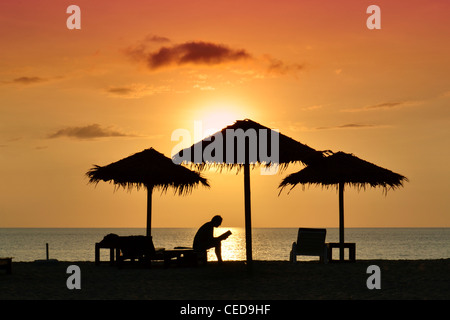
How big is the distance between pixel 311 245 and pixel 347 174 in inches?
86.0

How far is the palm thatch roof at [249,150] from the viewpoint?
1416 cm

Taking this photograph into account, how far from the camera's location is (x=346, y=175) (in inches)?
735

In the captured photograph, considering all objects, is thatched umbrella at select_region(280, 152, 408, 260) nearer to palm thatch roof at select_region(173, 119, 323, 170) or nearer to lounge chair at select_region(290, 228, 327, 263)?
lounge chair at select_region(290, 228, 327, 263)

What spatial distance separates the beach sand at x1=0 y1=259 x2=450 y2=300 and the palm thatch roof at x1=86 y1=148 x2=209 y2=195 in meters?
2.45

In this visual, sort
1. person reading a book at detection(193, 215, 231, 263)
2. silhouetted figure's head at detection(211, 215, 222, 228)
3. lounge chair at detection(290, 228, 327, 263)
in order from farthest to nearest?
lounge chair at detection(290, 228, 327, 263)
person reading a book at detection(193, 215, 231, 263)
silhouetted figure's head at detection(211, 215, 222, 228)

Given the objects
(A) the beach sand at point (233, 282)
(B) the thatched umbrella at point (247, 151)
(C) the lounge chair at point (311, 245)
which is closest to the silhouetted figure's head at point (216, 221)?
(A) the beach sand at point (233, 282)

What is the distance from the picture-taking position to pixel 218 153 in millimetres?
14492

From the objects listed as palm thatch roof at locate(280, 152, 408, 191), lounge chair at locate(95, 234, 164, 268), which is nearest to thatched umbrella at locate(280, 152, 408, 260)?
palm thatch roof at locate(280, 152, 408, 191)

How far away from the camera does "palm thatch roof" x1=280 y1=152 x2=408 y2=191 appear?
1852cm

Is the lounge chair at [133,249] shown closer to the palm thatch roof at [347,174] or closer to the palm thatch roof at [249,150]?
the palm thatch roof at [249,150]

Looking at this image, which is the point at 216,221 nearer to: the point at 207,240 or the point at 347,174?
the point at 207,240

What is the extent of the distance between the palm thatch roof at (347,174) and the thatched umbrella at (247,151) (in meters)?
4.17

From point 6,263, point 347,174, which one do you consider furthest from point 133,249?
point 347,174
